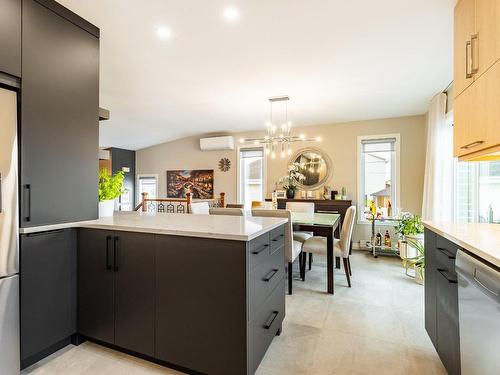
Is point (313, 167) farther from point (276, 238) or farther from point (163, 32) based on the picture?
point (163, 32)


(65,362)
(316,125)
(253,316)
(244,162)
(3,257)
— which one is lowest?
(65,362)

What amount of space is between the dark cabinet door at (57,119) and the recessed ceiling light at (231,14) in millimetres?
1172

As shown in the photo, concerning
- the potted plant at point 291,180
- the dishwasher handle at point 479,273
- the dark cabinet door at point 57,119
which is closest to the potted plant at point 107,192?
the dark cabinet door at point 57,119

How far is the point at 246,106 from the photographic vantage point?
447 centimetres

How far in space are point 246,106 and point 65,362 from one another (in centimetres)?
392

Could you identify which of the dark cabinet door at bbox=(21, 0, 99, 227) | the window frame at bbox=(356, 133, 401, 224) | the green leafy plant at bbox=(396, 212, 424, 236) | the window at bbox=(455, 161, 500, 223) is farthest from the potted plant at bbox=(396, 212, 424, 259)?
the dark cabinet door at bbox=(21, 0, 99, 227)

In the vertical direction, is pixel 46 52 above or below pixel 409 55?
below

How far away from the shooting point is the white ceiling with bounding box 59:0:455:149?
2117 mm

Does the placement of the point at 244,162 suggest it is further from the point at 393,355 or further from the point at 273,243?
the point at 393,355

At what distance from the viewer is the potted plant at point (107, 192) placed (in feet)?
7.78

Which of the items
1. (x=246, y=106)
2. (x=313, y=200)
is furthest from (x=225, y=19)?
(x=313, y=200)

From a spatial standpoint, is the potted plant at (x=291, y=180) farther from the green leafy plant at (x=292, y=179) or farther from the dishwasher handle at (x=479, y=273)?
the dishwasher handle at (x=479, y=273)

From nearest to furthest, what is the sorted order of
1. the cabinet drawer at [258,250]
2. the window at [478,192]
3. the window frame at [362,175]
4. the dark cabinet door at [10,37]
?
the cabinet drawer at [258,250] → the dark cabinet door at [10,37] → the window at [478,192] → the window frame at [362,175]

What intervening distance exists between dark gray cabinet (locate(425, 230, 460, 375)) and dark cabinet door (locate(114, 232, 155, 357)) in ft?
5.77
